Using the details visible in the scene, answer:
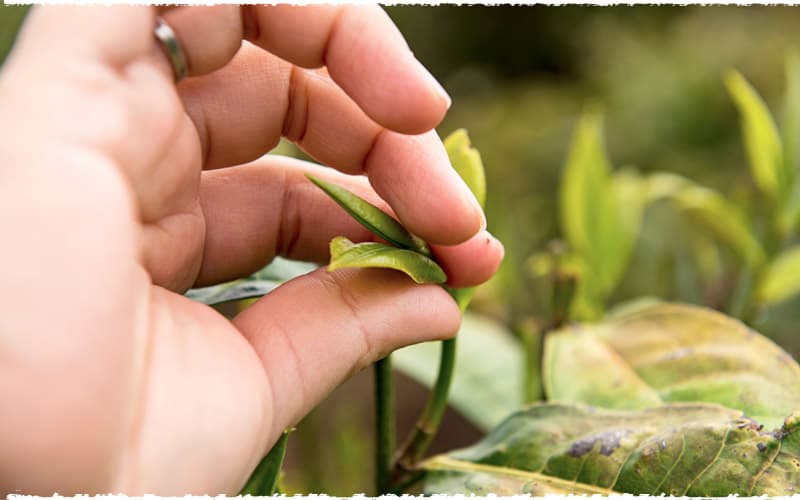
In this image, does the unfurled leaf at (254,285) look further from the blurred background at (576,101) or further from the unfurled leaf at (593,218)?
the blurred background at (576,101)

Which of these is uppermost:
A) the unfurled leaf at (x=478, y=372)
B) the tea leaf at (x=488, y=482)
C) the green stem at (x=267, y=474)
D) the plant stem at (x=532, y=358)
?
the green stem at (x=267, y=474)

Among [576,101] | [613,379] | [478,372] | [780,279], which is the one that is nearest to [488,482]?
[613,379]

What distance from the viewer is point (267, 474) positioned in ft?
1.97

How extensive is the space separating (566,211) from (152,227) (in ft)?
2.13

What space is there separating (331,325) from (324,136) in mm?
169

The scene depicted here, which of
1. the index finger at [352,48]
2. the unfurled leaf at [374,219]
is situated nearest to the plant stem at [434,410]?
the unfurled leaf at [374,219]

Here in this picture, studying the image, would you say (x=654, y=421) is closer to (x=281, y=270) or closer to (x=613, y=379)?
(x=613, y=379)

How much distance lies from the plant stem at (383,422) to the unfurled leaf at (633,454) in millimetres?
37

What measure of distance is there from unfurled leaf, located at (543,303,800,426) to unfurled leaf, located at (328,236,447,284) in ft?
0.77

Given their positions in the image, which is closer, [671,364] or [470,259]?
[470,259]

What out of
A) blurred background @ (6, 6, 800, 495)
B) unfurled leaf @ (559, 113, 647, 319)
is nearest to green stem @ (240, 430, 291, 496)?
unfurled leaf @ (559, 113, 647, 319)

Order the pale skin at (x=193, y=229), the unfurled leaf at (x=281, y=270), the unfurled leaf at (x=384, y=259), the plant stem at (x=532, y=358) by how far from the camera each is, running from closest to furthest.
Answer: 1. the pale skin at (x=193, y=229)
2. the unfurled leaf at (x=384, y=259)
3. the unfurled leaf at (x=281, y=270)
4. the plant stem at (x=532, y=358)

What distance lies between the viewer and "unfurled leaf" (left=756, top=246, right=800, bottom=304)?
3.36ft

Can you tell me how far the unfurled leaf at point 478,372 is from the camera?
40.9 inches
